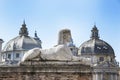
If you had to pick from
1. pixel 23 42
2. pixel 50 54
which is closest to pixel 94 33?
pixel 23 42

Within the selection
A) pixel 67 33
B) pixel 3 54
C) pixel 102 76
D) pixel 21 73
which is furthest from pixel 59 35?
pixel 3 54

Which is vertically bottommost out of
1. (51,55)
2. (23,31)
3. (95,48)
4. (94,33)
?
(51,55)

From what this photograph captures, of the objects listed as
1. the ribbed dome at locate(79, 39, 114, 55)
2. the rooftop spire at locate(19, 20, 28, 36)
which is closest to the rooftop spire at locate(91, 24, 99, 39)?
the ribbed dome at locate(79, 39, 114, 55)

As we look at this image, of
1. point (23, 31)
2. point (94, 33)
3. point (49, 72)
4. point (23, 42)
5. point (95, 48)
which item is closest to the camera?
point (49, 72)

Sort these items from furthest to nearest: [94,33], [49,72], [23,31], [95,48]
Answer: [94,33], [23,31], [95,48], [49,72]

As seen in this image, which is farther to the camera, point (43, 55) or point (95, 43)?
point (95, 43)

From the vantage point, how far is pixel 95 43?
81875 mm

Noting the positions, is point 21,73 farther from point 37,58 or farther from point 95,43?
point 95,43

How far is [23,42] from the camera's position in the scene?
77.6m

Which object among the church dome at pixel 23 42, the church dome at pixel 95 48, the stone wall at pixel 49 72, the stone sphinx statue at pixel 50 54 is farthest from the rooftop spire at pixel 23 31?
the stone wall at pixel 49 72

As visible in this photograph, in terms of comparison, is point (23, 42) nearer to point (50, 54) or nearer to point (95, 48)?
point (95, 48)

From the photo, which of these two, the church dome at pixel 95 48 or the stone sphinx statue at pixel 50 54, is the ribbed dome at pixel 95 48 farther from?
the stone sphinx statue at pixel 50 54

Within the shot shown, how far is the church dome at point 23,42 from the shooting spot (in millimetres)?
77062

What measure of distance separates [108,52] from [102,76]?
10.5 m
